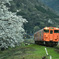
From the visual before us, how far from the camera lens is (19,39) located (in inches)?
1254

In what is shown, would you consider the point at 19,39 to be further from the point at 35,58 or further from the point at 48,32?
the point at 35,58

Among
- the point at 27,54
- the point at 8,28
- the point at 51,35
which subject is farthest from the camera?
the point at 51,35

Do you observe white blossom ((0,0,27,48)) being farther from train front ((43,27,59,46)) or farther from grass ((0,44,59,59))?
train front ((43,27,59,46))

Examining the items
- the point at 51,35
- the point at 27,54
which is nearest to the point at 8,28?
the point at 27,54

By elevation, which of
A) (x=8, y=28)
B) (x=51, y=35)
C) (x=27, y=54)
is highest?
(x=8, y=28)

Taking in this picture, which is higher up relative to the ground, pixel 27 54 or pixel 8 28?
pixel 8 28

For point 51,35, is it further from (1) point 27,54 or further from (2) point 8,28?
(1) point 27,54

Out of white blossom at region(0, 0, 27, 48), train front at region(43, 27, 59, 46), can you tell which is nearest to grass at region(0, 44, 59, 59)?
white blossom at region(0, 0, 27, 48)

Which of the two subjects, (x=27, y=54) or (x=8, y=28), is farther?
(x=8, y=28)

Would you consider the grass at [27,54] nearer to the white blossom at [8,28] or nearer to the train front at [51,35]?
the white blossom at [8,28]

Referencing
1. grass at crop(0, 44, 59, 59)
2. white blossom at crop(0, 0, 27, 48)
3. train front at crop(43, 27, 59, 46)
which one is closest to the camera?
grass at crop(0, 44, 59, 59)

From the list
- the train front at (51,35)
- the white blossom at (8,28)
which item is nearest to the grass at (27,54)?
the white blossom at (8,28)

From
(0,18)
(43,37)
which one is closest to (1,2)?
(0,18)

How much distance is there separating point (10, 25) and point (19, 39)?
4672mm
